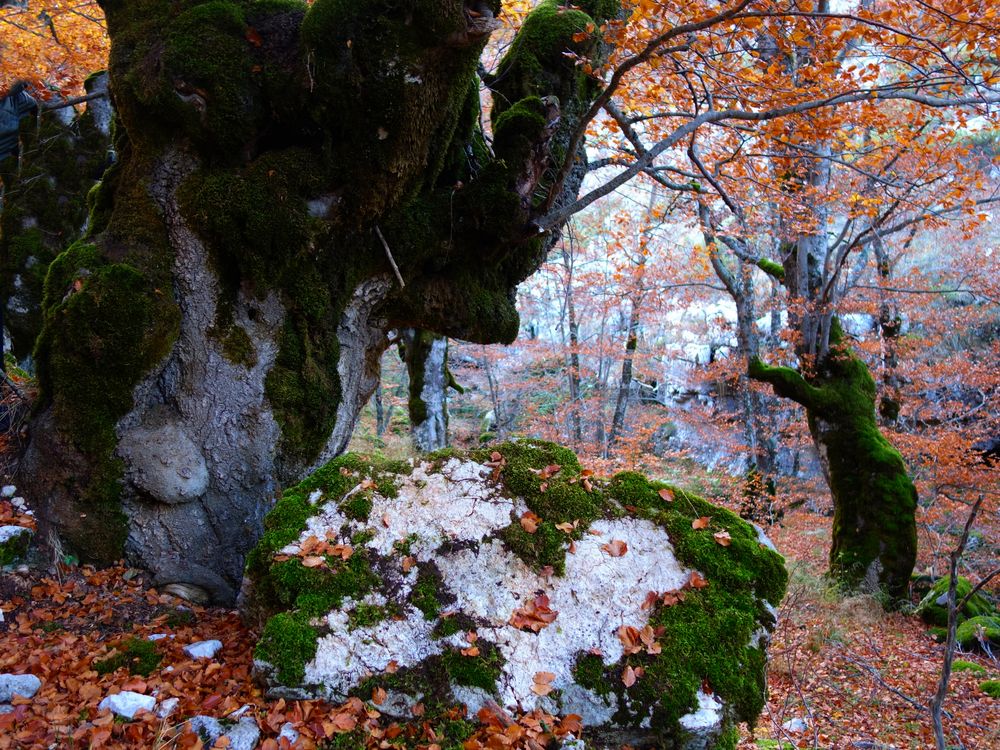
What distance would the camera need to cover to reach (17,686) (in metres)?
2.68

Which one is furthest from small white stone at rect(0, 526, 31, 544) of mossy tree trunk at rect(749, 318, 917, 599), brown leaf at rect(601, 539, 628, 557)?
mossy tree trunk at rect(749, 318, 917, 599)

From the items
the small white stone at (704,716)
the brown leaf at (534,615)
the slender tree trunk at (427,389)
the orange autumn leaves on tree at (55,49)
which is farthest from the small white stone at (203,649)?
the orange autumn leaves on tree at (55,49)

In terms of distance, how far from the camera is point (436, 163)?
4633mm

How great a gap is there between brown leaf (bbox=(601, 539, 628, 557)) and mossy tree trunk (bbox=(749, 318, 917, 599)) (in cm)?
734

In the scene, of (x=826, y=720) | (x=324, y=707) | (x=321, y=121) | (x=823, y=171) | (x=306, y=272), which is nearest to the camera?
(x=324, y=707)

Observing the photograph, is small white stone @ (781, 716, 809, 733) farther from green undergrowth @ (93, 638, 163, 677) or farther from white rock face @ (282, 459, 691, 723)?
green undergrowth @ (93, 638, 163, 677)

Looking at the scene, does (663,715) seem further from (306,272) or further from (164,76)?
(164,76)

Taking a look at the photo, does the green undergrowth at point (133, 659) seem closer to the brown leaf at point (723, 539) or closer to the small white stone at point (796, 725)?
the brown leaf at point (723, 539)

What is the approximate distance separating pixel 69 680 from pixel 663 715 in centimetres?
269

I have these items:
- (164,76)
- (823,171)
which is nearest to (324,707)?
(164,76)

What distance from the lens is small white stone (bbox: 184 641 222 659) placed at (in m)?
3.08

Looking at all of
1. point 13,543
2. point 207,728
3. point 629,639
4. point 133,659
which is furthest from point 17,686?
point 629,639

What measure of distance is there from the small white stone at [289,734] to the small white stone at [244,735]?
0.10 metres

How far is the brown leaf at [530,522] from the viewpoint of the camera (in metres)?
3.24
